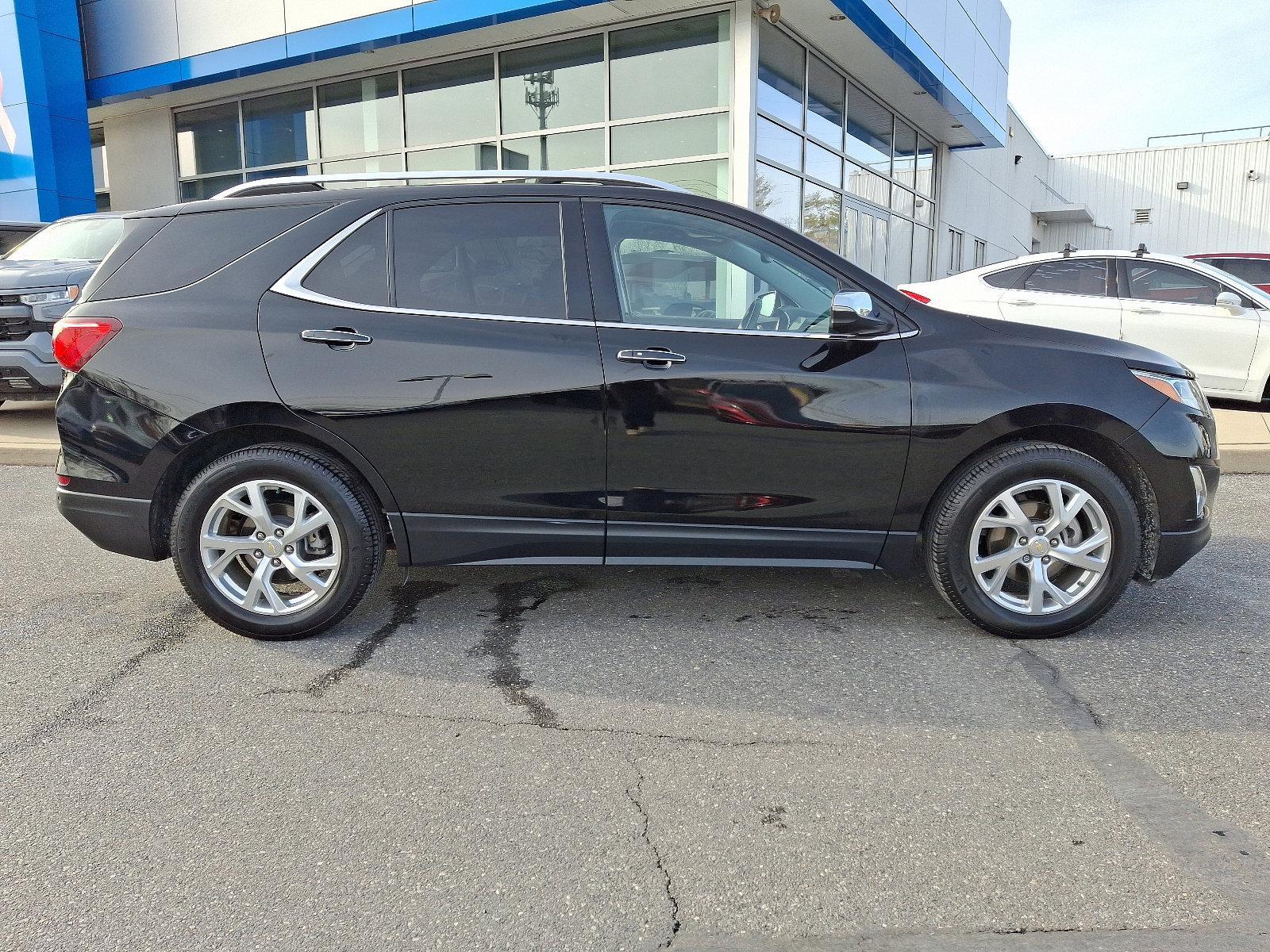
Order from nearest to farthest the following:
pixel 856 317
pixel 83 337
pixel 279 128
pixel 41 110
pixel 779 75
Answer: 1. pixel 856 317
2. pixel 83 337
3. pixel 779 75
4. pixel 41 110
5. pixel 279 128

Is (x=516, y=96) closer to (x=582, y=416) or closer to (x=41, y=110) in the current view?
(x=41, y=110)

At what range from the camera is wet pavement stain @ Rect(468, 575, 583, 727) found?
3051 mm

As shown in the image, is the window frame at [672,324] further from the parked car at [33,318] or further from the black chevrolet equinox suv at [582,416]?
the parked car at [33,318]

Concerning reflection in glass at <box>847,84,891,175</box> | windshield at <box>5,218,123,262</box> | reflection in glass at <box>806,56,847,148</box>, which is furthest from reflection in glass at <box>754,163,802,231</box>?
windshield at <box>5,218,123,262</box>

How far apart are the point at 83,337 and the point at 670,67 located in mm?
9524

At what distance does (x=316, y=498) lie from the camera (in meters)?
3.50

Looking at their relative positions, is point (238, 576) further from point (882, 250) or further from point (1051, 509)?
point (882, 250)

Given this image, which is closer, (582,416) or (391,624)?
(582,416)

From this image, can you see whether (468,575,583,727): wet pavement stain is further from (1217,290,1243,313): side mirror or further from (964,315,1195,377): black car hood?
(1217,290,1243,313): side mirror

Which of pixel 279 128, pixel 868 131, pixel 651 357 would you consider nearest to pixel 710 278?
pixel 651 357

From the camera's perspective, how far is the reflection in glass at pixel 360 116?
1379cm

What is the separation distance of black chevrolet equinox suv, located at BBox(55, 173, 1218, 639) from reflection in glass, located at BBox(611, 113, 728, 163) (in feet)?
27.1

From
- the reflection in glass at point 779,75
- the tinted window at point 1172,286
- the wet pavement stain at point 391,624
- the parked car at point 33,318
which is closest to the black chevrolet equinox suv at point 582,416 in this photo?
the wet pavement stain at point 391,624

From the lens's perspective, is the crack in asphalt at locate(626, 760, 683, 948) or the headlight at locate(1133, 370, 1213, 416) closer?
the crack in asphalt at locate(626, 760, 683, 948)
